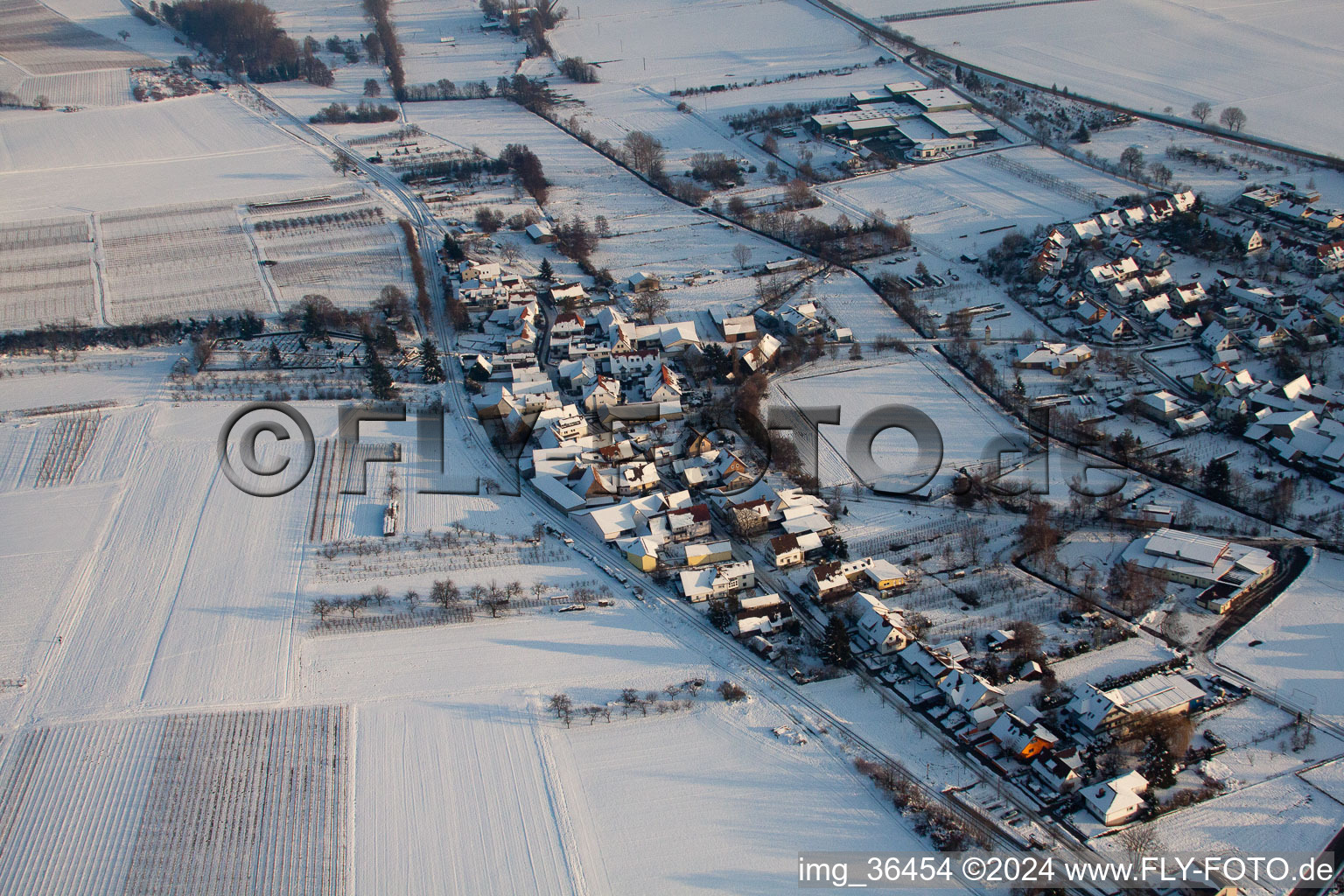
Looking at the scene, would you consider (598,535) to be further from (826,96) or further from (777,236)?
(826,96)

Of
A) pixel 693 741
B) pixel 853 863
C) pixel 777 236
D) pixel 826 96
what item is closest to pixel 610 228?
pixel 777 236

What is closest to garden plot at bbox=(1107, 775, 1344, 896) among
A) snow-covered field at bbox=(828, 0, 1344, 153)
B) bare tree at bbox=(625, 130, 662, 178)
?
bare tree at bbox=(625, 130, 662, 178)

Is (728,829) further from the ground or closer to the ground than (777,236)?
closer to the ground

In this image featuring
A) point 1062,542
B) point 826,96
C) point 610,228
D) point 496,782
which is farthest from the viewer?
point 826,96

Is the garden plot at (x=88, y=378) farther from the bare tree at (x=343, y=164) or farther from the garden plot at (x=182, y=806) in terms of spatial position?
the bare tree at (x=343, y=164)

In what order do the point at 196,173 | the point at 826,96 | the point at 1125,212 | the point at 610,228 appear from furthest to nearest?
the point at 826,96 → the point at 196,173 → the point at 610,228 → the point at 1125,212

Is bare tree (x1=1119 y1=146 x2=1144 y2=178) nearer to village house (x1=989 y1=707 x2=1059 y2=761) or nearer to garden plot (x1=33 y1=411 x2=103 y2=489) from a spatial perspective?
village house (x1=989 y1=707 x2=1059 y2=761)

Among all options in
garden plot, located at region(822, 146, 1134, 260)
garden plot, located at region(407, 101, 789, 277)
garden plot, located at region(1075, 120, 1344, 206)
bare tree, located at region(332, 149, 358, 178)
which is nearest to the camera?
garden plot, located at region(407, 101, 789, 277)
